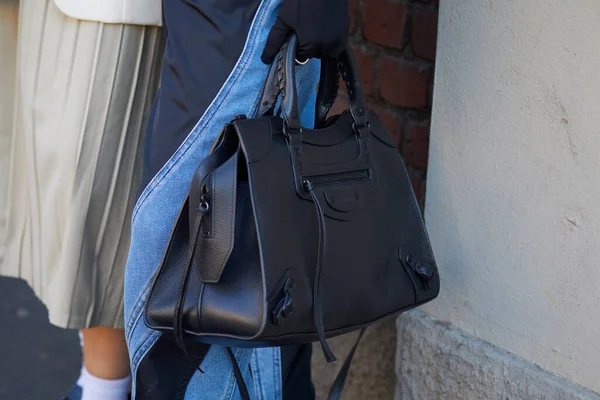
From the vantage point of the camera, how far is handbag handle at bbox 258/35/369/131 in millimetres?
1297

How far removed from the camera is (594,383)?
153 cm

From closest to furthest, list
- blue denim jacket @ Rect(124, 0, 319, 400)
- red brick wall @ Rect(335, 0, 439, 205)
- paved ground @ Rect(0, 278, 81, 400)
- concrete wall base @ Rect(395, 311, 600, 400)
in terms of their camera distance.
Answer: blue denim jacket @ Rect(124, 0, 319, 400)
concrete wall base @ Rect(395, 311, 600, 400)
red brick wall @ Rect(335, 0, 439, 205)
paved ground @ Rect(0, 278, 81, 400)

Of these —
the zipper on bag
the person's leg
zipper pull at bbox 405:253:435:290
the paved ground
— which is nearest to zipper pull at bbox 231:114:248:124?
the zipper on bag

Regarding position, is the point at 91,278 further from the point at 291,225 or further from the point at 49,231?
the point at 291,225

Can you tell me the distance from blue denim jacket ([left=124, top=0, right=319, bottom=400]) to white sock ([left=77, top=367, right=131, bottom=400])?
338 mm

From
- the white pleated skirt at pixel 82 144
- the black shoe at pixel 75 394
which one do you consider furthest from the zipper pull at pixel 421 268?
the black shoe at pixel 75 394

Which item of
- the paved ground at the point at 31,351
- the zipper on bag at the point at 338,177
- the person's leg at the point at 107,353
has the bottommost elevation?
the paved ground at the point at 31,351

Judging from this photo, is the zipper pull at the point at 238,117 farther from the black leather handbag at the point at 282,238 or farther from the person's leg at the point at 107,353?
the person's leg at the point at 107,353

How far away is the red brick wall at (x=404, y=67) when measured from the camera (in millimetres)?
2057

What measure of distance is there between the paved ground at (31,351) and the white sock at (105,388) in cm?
92

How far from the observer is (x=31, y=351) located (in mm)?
2887

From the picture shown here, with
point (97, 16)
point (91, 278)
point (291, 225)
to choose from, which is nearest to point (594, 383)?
point (291, 225)

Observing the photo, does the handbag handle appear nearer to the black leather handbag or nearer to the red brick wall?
the black leather handbag

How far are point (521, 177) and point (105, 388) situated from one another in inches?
36.3
